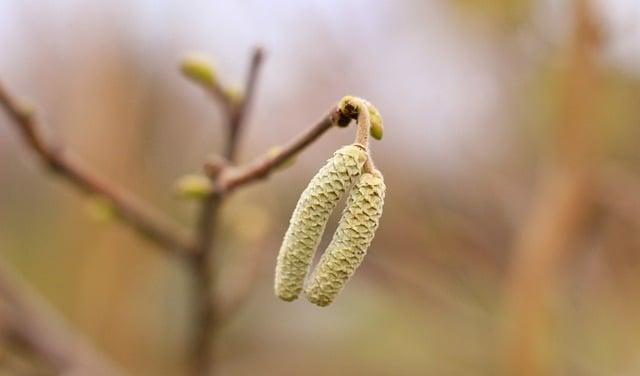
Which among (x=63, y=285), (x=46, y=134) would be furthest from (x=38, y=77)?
(x=46, y=134)

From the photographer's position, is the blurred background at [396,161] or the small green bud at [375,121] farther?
the blurred background at [396,161]

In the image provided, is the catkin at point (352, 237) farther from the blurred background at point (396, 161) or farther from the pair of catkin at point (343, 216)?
the blurred background at point (396, 161)

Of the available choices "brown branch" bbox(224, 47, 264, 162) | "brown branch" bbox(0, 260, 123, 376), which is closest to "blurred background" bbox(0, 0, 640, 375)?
"brown branch" bbox(0, 260, 123, 376)

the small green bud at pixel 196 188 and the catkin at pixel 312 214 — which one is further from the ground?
the small green bud at pixel 196 188

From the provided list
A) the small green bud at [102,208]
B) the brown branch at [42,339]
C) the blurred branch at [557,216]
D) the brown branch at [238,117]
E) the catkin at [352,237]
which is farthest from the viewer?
the blurred branch at [557,216]

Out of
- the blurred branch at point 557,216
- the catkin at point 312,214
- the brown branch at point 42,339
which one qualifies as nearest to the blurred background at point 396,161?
the blurred branch at point 557,216

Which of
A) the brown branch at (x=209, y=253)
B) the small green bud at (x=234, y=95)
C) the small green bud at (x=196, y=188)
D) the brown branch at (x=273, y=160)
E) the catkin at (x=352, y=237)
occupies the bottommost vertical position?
the catkin at (x=352, y=237)

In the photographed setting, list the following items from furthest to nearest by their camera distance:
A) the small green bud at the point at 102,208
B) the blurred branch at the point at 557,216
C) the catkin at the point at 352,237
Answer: the blurred branch at the point at 557,216
the small green bud at the point at 102,208
the catkin at the point at 352,237

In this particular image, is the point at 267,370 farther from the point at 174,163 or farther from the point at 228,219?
the point at 228,219

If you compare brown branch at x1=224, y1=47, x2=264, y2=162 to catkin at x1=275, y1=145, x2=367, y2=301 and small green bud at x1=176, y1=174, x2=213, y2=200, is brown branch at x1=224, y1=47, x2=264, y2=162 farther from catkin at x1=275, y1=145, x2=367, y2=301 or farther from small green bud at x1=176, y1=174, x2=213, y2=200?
catkin at x1=275, y1=145, x2=367, y2=301
